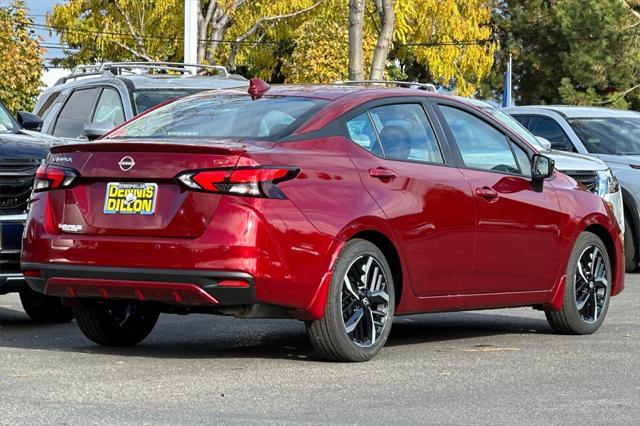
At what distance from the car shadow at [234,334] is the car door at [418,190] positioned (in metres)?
0.77

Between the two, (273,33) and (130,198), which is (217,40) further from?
(130,198)

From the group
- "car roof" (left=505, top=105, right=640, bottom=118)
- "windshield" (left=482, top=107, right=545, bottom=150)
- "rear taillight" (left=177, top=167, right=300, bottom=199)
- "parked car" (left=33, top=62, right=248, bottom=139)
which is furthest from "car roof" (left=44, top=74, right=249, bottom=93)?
"rear taillight" (left=177, top=167, right=300, bottom=199)

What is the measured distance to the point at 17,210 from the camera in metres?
10.7

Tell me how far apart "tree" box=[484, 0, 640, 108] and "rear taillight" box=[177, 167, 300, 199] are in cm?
5205

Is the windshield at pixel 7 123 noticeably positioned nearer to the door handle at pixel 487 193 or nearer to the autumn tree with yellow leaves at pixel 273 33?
the door handle at pixel 487 193

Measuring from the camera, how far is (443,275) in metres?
9.23

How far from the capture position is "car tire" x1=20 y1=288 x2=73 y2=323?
11.3 metres

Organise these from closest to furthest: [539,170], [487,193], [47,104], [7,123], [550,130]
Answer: [487,193], [539,170], [7,123], [47,104], [550,130]

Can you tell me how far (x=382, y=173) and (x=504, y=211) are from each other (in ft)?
3.93

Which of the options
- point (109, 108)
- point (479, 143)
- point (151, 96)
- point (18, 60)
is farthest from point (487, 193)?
point (18, 60)

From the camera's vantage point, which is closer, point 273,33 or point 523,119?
point 523,119

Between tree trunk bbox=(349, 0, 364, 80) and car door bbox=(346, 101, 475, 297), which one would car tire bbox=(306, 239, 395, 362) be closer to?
car door bbox=(346, 101, 475, 297)

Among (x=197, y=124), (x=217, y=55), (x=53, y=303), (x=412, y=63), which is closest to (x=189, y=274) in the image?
(x=197, y=124)

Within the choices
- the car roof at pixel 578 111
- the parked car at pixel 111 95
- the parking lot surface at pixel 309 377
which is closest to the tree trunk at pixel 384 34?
the car roof at pixel 578 111
